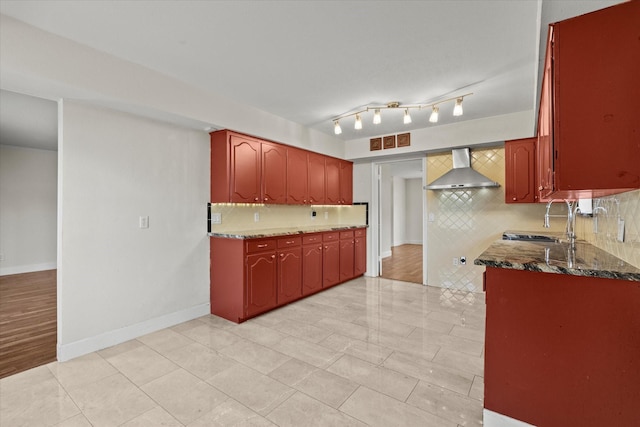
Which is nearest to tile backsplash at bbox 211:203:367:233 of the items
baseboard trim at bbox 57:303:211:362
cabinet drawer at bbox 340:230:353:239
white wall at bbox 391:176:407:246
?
cabinet drawer at bbox 340:230:353:239

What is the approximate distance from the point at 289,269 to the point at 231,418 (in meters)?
2.07

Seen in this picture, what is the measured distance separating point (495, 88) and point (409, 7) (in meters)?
1.67

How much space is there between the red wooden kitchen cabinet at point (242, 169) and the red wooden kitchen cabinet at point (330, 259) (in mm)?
1090

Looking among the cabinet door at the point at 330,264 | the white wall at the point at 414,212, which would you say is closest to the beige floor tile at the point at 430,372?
the cabinet door at the point at 330,264

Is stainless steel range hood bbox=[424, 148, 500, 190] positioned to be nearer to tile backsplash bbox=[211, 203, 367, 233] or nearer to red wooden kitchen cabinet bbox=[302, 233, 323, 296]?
tile backsplash bbox=[211, 203, 367, 233]

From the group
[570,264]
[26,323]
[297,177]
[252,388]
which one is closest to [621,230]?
[570,264]

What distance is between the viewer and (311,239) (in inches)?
159

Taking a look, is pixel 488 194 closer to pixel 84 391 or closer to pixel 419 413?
pixel 419 413

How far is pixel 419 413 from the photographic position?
171cm

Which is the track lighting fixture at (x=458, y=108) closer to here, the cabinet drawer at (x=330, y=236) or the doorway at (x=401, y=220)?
the doorway at (x=401, y=220)

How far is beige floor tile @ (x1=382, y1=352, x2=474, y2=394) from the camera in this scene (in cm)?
199

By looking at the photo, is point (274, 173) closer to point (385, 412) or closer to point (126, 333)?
point (126, 333)

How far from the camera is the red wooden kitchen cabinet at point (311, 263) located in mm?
3934

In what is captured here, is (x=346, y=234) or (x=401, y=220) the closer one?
(x=346, y=234)
